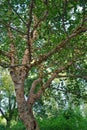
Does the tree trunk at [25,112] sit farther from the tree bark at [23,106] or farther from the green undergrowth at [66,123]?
the green undergrowth at [66,123]

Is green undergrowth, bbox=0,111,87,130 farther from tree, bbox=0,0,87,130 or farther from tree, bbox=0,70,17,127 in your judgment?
tree, bbox=0,70,17,127

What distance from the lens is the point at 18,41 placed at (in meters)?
12.0

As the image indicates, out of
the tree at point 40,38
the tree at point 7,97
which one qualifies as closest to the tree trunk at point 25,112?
the tree at point 40,38

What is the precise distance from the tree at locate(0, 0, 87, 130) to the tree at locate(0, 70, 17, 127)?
17893mm

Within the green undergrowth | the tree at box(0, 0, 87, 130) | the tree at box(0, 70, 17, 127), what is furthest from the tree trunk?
the tree at box(0, 70, 17, 127)

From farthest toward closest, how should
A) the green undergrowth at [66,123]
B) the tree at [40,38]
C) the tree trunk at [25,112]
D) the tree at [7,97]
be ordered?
1. the tree at [7,97]
2. the green undergrowth at [66,123]
3. the tree trunk at [25,112]
4. the tree at [40,38]

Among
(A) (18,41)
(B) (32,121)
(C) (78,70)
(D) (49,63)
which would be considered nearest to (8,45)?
(A) (18,41)

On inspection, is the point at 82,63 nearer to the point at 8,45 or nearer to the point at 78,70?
the point at 78,70

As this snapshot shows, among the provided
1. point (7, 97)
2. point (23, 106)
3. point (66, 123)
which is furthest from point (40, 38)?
point (7, 97)

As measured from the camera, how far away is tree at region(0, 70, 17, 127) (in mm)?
30906

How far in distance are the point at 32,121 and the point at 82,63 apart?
131 inches

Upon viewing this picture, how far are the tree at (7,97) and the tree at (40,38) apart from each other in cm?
1789

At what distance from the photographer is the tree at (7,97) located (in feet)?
101

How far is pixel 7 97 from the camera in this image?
33281mm
